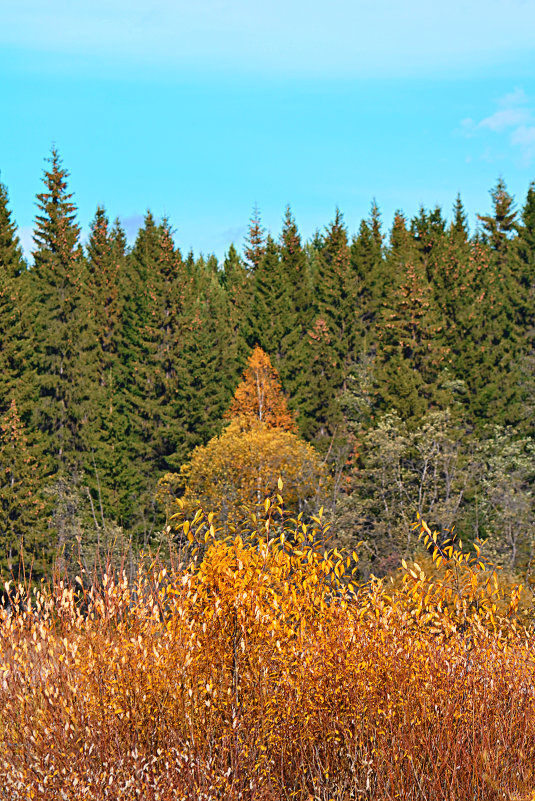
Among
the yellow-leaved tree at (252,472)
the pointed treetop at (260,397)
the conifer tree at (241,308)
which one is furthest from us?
the conifer tree at (241,308)

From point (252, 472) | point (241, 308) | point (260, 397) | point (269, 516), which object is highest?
point (241, 308)

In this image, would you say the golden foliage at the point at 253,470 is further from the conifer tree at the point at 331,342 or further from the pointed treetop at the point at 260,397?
the conifer tree at the point at 331,342

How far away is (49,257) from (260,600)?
1900 inches

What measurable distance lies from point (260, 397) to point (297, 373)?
4.93 meters

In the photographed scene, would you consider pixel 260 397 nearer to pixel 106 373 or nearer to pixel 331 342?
pixel 331 342

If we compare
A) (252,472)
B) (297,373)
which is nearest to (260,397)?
(297,373)

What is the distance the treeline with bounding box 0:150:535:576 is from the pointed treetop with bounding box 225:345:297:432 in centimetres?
150

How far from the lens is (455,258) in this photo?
54.7 metres

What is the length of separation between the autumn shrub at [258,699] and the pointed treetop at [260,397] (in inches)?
1721

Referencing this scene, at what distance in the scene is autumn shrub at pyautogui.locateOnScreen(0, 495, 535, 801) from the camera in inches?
234

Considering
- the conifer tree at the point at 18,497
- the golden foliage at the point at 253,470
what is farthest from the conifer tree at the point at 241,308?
the conifer tree at the point at 18,497

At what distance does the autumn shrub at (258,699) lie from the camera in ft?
19.5

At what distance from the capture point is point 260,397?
51.0 m

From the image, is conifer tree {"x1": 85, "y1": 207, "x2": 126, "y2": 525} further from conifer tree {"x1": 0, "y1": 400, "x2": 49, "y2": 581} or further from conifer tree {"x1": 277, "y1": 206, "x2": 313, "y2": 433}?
conifer tree {"x1": 277, "y1": 206, "x2": 313, "y2": 433}
